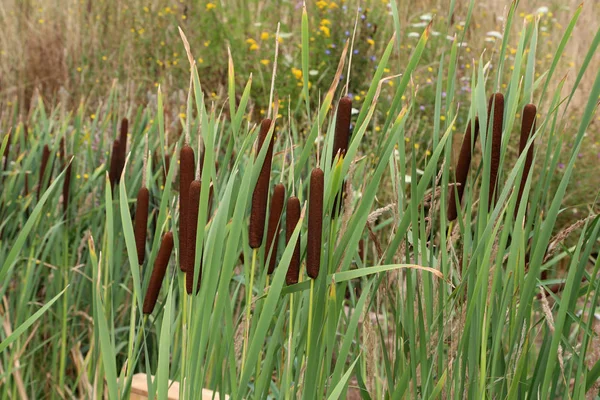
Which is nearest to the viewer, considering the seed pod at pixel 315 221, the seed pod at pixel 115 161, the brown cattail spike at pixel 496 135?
the seed pod at pixel 315 221

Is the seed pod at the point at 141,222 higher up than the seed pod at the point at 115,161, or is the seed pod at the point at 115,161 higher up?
the seed pod at the point at 141,222

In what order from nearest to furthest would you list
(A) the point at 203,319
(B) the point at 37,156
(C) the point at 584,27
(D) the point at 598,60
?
1. (A) the point at 203,319
2. (B) the point at 37,156
3. (D) the point at 598,60
4. (C) the point at 584,27

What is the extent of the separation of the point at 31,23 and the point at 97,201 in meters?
3.84

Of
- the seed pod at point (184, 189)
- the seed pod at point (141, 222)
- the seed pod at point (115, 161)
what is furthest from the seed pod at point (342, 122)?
the seed pod at point (115, 161)

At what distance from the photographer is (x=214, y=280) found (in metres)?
0.78

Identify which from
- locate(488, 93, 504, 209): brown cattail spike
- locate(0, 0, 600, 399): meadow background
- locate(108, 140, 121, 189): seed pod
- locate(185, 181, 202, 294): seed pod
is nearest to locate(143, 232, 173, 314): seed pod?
locate(0, 0, 600, 399): meadow background

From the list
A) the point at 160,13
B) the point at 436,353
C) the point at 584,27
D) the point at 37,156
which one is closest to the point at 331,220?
the point at 436,353

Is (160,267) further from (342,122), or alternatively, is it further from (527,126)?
(527,126)

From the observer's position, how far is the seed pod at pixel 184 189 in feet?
2.57

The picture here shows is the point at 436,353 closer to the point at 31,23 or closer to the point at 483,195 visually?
the point at 483,195

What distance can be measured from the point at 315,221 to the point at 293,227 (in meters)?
0.04

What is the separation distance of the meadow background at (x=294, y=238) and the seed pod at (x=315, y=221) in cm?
3

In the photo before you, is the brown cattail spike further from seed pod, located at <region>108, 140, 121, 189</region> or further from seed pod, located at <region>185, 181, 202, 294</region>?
seed pod, located at <region>108, 140, 121, 189</region>

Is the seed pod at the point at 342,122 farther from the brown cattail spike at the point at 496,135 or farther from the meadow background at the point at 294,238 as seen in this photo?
the brown cattail spike at the point at 496,135
